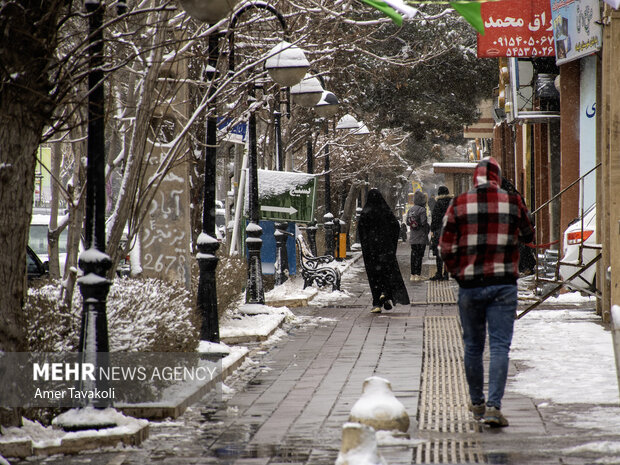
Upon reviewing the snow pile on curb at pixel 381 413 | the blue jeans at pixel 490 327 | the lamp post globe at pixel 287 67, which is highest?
the lamp post globe at pixel 287 67

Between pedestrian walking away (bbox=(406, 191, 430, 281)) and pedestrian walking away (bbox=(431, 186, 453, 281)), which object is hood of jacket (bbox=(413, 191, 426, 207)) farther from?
pedestrian walking away (bbox=(431, 186, 453, 281))

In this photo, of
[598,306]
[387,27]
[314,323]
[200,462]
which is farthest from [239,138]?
[387,27]

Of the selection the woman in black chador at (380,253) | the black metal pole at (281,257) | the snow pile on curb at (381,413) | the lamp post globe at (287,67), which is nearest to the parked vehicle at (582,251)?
the woman in black chador at (380,253)

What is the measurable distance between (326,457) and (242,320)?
7.52 m

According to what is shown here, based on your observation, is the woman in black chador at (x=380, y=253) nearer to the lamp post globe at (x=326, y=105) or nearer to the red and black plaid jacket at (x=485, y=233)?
the lamp post globe at (x=326, y=105)

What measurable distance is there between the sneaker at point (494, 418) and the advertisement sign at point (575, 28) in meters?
8.88

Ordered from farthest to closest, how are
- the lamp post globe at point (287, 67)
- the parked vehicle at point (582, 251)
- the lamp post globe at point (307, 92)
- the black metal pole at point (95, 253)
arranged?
the lamp post globe at point (307, 92), the parked vehicle at point (582, 251), the lamp post globe at point (287, 67), the black metal pole at point (95, 253)

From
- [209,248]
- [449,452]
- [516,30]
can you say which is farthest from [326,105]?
[449,452]

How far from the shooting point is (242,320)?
13758 mm

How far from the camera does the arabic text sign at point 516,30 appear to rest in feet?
59.6

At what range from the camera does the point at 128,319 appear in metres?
8.16

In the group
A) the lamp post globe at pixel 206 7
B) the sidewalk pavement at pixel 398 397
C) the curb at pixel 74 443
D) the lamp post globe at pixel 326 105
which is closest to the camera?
the sidewalk pavement at pixel 398 397

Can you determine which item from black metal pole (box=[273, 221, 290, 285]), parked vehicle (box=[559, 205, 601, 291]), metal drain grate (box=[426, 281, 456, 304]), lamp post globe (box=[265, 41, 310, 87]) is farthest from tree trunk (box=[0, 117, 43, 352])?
black metal pole (box=[273, 221, 290, 285])

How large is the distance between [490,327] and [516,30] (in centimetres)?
1172
